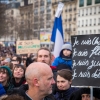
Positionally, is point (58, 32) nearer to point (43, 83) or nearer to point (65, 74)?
point (65, 74)

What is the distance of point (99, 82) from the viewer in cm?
439

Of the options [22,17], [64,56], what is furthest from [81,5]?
[64,56]

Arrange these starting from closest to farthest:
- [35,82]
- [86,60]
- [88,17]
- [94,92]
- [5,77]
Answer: [35,82], [86,60], [94,92], [5,77], [88,17]

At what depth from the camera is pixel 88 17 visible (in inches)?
3369

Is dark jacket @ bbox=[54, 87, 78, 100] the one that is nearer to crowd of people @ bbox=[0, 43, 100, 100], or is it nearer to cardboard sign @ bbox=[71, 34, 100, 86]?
crowd of people @ bbox=[0, 43, 100, 100]

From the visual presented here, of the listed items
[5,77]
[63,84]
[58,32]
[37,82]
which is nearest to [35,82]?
[37,82]

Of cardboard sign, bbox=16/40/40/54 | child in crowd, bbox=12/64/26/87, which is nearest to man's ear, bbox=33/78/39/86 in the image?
child in crowd, bbox=12/64/26/87

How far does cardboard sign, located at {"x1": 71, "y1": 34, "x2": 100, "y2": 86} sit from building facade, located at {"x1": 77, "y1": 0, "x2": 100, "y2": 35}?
78.8 m

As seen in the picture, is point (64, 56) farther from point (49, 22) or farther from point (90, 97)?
point (49, 22)

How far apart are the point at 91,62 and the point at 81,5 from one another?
83952 mm

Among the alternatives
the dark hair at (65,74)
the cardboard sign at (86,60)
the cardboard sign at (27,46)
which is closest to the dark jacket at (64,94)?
the dark hair at (65,74)

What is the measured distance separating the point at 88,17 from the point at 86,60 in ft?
268

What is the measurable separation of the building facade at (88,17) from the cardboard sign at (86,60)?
78824 mm

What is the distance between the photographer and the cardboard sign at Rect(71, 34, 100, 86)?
14.5ft
